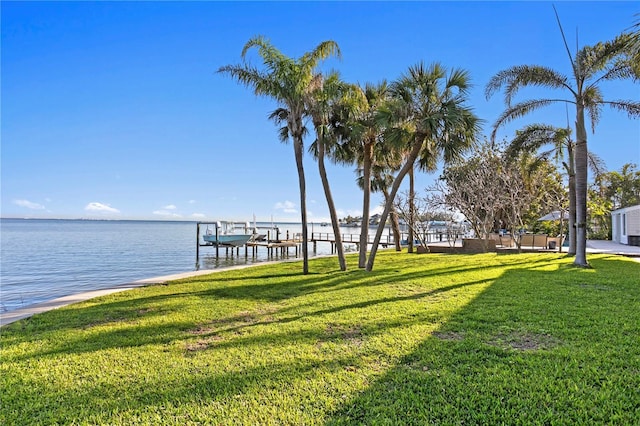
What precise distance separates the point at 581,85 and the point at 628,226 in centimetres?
1518

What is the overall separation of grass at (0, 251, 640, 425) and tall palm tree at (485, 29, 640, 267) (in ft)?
16.9

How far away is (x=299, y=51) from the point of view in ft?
35.0

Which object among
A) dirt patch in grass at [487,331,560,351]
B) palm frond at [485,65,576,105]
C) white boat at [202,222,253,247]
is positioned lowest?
dirt patch in grass at [487,331,560,351]

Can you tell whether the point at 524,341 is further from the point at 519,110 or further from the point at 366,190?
the point at 519,110

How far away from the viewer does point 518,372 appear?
349 centimetres

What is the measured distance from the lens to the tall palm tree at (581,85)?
10852 millimetres

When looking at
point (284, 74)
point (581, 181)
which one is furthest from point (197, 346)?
point (581, 181)

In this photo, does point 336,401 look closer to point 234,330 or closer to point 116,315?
point 234,330

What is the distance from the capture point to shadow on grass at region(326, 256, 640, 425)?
277 centimetres

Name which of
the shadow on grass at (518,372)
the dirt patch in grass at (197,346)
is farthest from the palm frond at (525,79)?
the dirt patch in grass at (197,346)

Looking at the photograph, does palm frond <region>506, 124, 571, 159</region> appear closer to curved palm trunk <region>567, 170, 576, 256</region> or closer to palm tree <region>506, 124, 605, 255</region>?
palm tree <region>506, 124, 605, 255</region>

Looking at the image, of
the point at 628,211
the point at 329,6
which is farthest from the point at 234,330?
the point at 628,211

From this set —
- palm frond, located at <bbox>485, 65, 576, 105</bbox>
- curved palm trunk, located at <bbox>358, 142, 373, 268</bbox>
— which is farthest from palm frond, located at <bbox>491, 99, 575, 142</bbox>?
curved palm trunk, located at <bbox>358, 142, 373, 268</bbox>

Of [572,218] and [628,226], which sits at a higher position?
[572,218]
